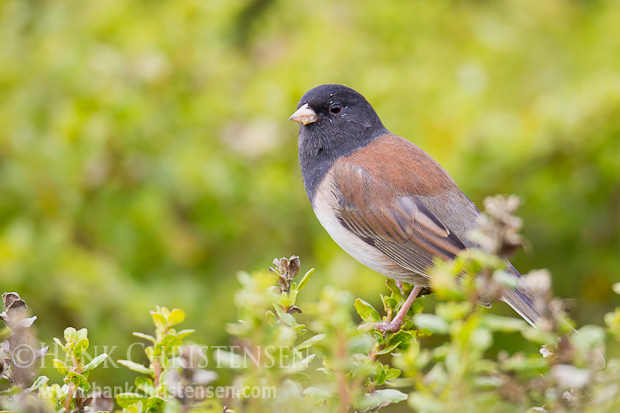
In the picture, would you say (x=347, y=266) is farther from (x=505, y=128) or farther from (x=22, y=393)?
(x=22, y=393)

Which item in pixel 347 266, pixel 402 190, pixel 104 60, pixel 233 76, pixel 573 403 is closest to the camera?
pixel 573 403

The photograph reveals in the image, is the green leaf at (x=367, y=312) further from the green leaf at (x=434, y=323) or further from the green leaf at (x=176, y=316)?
the green leaf at (x=434, y=323)

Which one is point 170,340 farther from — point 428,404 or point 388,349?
point 428,404

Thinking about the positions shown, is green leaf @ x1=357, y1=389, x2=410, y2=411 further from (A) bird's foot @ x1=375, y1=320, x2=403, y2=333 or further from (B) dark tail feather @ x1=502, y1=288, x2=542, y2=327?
(B) dark tail feather @ x1=502, y1=288, x2=542, y2=327

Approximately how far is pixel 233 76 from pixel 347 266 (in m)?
1.50

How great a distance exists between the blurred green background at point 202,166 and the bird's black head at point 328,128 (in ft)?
2.28

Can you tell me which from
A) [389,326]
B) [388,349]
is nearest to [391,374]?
[388,349]

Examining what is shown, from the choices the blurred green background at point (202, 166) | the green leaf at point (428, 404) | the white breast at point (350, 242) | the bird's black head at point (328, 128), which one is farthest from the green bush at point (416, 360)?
the blurred green background at point (202, 166)

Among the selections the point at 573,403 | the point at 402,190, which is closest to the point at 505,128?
the point at 402,190

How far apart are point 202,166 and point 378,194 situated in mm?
1184

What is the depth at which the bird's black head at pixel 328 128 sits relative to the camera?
2.32m

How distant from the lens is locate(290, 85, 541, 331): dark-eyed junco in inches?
81.7

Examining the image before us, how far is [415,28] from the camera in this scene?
4797 mm

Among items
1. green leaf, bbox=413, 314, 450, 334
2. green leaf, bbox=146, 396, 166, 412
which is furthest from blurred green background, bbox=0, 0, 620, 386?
green leaf, bbox=413, 314, 450, 334
